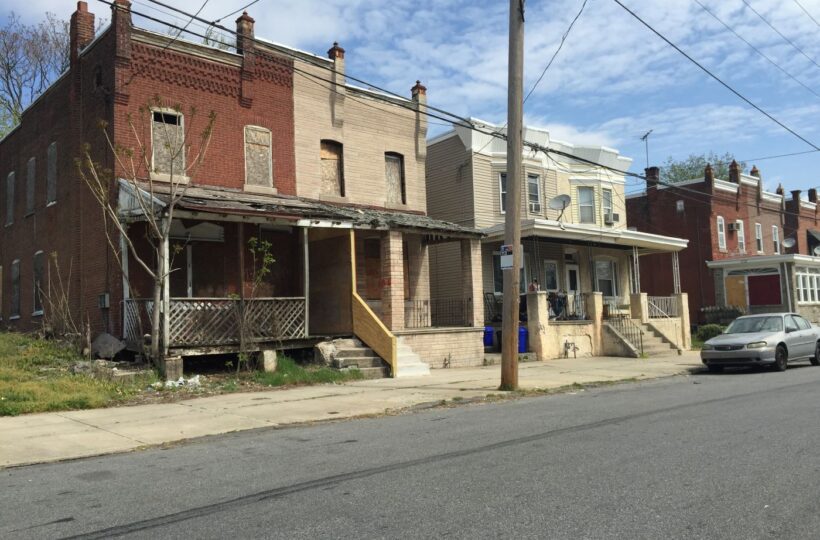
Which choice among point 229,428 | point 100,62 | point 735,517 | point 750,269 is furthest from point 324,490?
point 750,269

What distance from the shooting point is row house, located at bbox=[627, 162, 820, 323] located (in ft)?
113

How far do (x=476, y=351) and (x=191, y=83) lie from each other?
10258mm

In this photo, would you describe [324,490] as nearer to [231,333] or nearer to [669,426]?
[669,426]

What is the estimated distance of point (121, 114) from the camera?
16422mm

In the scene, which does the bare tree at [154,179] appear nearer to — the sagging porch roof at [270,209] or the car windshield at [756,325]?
the sagging porch roof at [270,209]

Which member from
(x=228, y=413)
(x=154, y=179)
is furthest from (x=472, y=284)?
(x=228, y=413)

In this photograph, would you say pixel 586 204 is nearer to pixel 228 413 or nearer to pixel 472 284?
pixel 472 284

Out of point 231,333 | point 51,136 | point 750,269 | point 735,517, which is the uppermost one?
point 51,136

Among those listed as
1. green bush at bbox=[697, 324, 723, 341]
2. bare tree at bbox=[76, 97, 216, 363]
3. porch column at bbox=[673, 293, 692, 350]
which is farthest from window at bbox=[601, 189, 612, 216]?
bare tree at bbox=[76, 97, 216, 363]

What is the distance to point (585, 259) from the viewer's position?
90.4 ft

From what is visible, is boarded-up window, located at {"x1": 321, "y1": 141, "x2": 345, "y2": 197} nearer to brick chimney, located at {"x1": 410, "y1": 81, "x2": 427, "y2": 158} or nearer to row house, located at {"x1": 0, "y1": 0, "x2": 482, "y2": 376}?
row house, located at {"x1": 0, "y1": 0, "x2": 482, "y2": 376}

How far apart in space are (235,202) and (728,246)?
3042 centimetres

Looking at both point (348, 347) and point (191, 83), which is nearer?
point (348, 347)

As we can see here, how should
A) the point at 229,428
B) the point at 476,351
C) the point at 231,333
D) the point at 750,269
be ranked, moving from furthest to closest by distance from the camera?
the point at 750,269 → the point at 476,351 → the point at 231,333 → the point at 229,428
